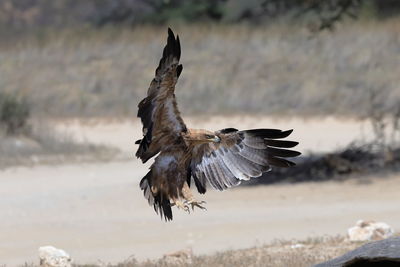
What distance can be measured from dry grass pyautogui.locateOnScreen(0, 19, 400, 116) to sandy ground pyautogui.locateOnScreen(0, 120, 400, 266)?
664 cm

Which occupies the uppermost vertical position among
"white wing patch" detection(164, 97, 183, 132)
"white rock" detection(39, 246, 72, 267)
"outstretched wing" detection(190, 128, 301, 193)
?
"white wing patch" detection(164, 97, 183, 132)

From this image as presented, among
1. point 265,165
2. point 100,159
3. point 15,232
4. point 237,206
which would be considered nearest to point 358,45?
point 100,159

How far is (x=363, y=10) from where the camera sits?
3328 centimetres

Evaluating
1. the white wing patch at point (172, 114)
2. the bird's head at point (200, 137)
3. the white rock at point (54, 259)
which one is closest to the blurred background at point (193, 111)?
the white rock at point (54, 259)

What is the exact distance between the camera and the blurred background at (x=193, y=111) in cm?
1411

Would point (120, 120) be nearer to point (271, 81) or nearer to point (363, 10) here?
point (271, 81)

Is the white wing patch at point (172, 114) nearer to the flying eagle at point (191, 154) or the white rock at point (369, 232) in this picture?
the flying eagle at point (191, 154)

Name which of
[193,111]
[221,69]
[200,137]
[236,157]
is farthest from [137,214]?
[221,69]

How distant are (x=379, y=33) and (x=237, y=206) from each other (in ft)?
51.2

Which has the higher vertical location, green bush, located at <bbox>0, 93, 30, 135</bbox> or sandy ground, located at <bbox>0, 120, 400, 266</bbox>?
green bush, located at <bbox>0, 93, 30, 135</bbox>

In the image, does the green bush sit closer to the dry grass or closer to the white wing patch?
the dry grass

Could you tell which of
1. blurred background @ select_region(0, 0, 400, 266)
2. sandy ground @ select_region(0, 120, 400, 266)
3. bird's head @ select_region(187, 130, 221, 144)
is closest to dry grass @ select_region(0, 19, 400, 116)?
blurred background @ select_region(0, 0, 400, 266)

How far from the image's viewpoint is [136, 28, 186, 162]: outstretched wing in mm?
8250

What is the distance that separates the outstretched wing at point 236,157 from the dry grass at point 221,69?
15601 millimetres
